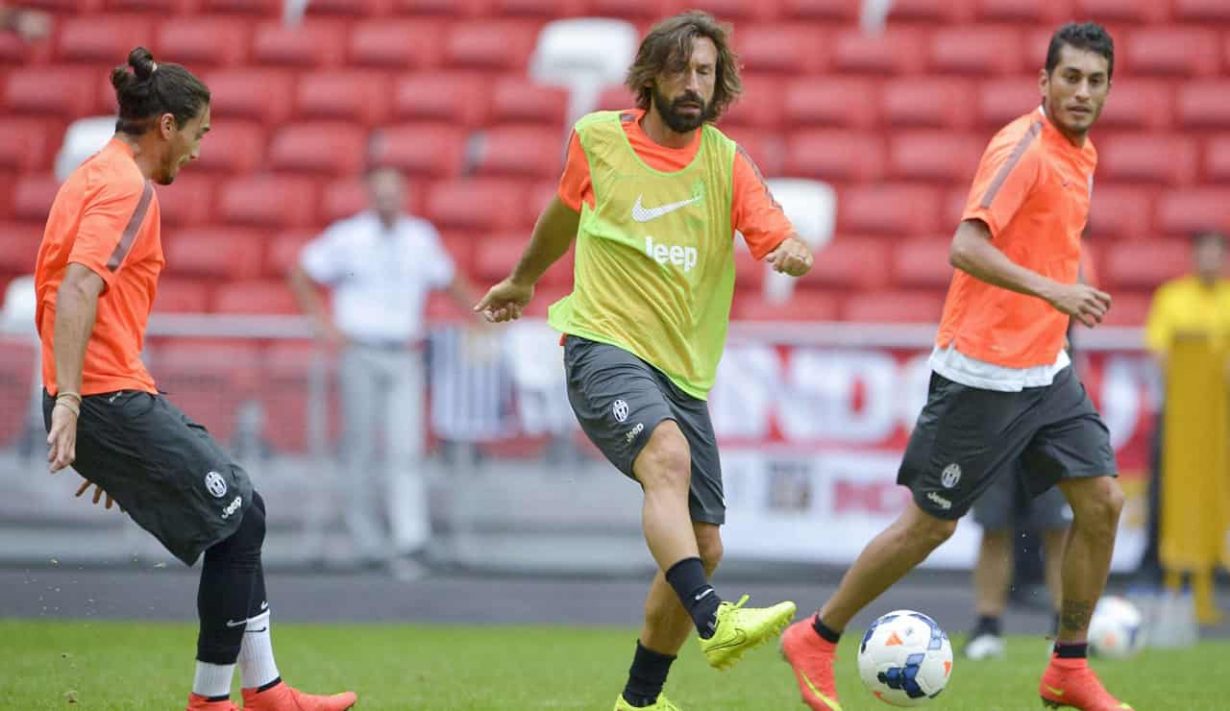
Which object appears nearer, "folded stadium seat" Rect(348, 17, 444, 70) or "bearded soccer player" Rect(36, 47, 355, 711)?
"bearded soccer player" Rect(36, 47, 355, 711)

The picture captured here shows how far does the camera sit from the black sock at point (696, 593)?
4.99 meters

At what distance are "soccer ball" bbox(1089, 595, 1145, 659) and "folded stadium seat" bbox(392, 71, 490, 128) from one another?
8285 mm

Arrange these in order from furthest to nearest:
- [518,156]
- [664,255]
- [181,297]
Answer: [518,156], [181,297], [664,255]

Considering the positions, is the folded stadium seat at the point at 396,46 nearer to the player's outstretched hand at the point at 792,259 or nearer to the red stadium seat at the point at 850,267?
the red stadium seat at the point at 850,267

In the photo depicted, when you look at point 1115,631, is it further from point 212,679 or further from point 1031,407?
point 212,679

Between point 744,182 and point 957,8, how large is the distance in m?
10.4

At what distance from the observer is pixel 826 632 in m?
6.38

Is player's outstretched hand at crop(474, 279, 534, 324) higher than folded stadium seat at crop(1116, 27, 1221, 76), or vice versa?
folded stadium seat at crop(1116, 27, 1221, 76)

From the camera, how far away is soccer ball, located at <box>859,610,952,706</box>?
576cm

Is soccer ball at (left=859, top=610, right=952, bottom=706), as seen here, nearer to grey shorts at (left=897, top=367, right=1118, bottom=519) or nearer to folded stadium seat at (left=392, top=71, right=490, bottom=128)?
grey shorts at (left=897, top=367, right=1118, bottom=519)

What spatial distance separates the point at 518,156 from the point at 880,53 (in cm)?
329

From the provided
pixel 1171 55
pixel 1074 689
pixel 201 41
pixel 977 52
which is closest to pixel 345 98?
pixel 201 41

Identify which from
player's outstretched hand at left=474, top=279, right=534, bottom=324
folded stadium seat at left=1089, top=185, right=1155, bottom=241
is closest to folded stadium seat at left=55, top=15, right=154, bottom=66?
folded stadium seat at left=1089, top=185, right=1155, bottom=241

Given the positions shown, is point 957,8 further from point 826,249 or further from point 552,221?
point 552,221
